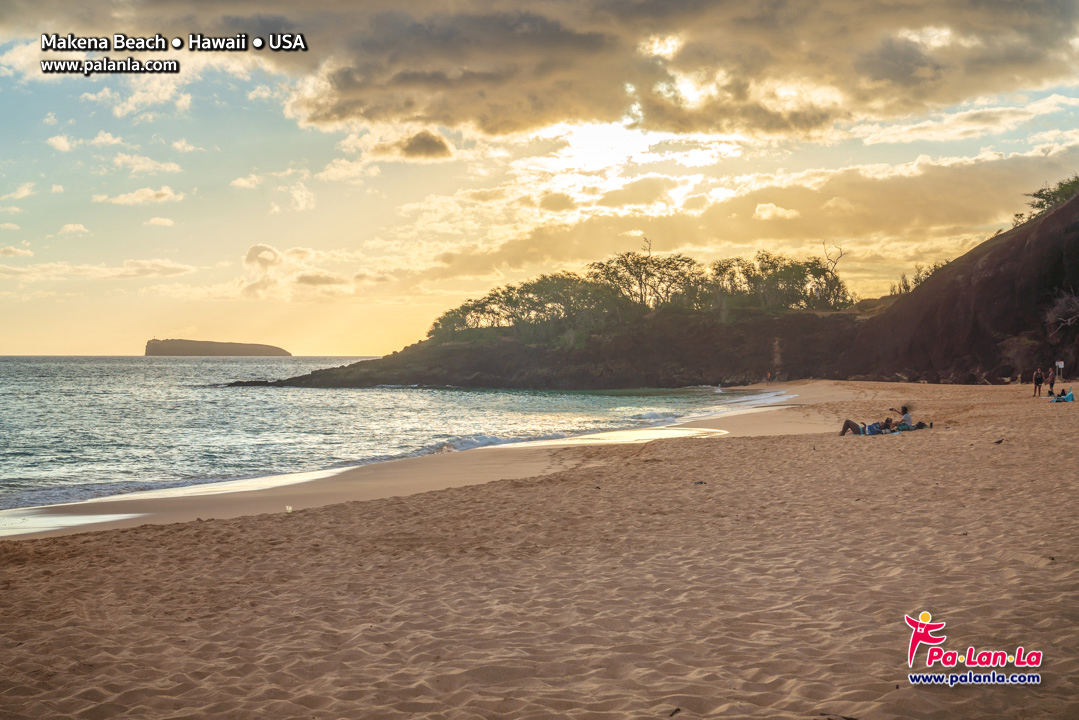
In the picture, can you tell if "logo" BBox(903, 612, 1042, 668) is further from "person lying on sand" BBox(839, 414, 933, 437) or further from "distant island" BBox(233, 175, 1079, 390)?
"distant island" BBox(233, 175, 1079, 390)

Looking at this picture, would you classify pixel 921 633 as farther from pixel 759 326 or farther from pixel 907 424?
pixel 759 326

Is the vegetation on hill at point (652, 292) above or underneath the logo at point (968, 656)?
above

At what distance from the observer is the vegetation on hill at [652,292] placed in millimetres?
98875

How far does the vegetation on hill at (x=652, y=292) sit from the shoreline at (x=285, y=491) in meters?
77.4

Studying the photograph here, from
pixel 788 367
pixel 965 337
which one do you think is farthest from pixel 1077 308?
pixel 788 367

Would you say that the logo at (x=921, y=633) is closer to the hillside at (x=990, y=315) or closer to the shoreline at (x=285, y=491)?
the shoreline at (x=285, y=491)

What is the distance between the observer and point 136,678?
16.5 ft

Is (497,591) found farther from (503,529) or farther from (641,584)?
(503,529)

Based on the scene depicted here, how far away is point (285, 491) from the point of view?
49.1ft

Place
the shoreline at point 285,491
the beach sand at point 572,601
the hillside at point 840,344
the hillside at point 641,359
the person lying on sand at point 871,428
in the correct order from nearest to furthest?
the beach sand at point 572,601 < the shoreline at point 285,491 < the person lying on sand at point 871,428 < the hillside at point 840,344 < the hillside at point 641,359

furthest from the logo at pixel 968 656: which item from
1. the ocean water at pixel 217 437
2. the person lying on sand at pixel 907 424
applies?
the ocean water at pixel 217 437

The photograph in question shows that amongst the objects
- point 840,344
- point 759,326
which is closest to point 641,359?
point 759,326

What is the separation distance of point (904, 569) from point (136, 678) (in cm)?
731

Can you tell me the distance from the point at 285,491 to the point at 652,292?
9689 cm
